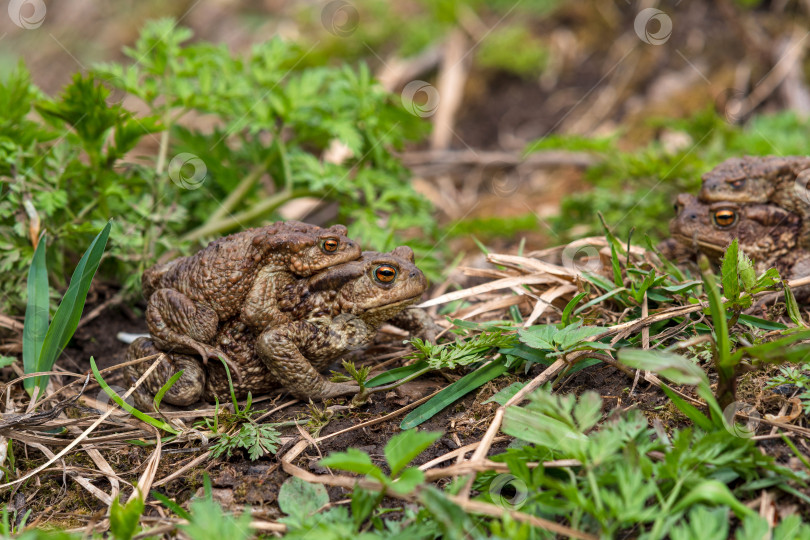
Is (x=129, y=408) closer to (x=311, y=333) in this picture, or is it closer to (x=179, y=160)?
(x=311, y=333)

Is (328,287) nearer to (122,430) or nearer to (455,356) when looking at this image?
(455,356)

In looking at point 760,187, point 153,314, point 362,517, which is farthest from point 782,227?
point 153,314

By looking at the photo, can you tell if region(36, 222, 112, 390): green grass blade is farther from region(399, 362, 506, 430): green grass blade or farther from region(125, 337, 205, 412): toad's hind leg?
region(399, 362, 506, 430): green grass blade

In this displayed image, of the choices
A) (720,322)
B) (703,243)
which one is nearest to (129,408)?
(720,322)

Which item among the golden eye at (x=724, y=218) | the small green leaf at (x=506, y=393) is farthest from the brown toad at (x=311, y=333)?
the golden eye at (x=724, y=218)

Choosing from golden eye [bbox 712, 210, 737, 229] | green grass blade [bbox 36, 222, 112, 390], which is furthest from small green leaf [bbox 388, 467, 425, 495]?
golden eye [bbox 712, 210, 737, 229]

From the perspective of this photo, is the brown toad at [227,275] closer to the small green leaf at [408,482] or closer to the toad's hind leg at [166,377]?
the toad's hind leg at [166,377]

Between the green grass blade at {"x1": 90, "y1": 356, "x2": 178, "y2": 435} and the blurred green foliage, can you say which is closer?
the green grass blade at {"x1": 90, "y1": 356, "x2": 178, "y2": 435}
